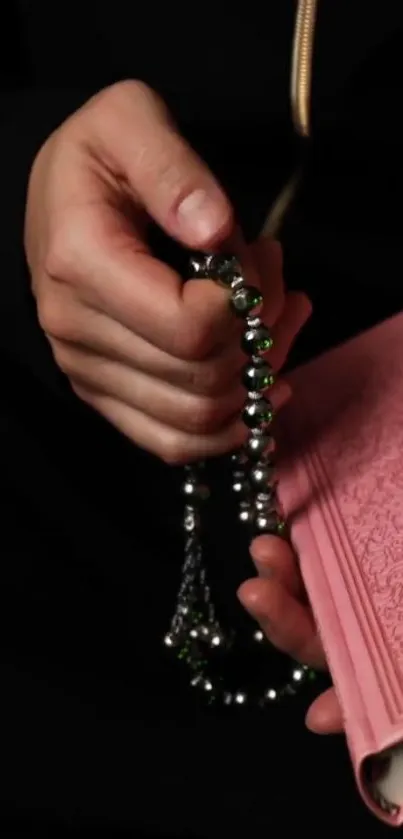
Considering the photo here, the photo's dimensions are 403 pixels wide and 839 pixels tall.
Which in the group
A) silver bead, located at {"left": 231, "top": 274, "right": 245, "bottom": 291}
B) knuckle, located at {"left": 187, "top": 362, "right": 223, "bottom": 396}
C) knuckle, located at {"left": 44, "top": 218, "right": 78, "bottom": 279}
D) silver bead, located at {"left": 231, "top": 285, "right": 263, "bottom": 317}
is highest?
knuckle, located at {"left": 44, "top": 218, "right": 78, "bottom": 279}

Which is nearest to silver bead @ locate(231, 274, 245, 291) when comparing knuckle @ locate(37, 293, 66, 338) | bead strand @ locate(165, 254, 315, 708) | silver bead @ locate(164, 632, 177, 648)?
bead strand @ locate(165, 254, 315, 708)

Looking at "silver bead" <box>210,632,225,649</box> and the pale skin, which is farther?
"silver bead" <box>210,632,225,649</box>

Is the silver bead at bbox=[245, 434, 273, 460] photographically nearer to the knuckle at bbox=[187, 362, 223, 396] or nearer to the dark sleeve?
the knuckle at bbox=[187, 362, 223, 396]

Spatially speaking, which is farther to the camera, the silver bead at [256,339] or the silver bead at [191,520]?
the silver bead at [191,520]

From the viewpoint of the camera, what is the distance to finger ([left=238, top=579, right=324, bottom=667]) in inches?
16.4

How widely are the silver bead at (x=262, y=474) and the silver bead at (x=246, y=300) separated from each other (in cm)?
9

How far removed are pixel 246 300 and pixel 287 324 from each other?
86 mm

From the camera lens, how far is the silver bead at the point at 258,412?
390mm

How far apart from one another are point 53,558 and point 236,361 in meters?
0.18

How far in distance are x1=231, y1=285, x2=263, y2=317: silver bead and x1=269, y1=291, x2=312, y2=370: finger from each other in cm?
7

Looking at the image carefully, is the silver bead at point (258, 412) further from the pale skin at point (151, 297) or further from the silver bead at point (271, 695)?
the silver bead at point (271, 695)

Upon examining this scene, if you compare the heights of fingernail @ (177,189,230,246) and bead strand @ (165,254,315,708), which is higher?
fingernail @ (177,189,230,246)

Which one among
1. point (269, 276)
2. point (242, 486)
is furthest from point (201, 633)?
point (269, 276)

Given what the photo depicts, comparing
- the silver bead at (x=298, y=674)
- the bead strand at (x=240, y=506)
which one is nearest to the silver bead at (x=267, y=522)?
the bead strand at (x=240, y=506)
